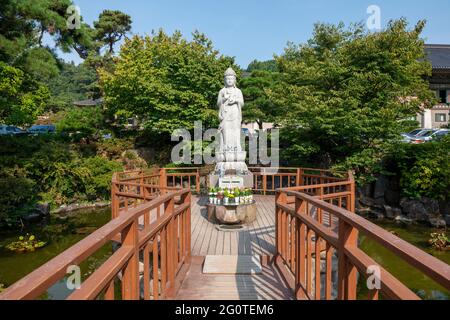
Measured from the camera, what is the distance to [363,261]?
1.77 metres

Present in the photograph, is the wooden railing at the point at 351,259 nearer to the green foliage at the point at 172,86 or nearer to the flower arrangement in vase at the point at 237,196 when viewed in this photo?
the flower arrangement in vase at the point at 237,196

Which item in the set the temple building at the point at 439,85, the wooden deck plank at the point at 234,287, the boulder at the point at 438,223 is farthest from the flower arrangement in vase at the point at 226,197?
the temple building at the point at 439,85

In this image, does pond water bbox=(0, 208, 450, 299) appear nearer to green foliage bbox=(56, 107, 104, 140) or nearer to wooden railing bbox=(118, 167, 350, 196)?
wooden railing bbox=(118, 167, 350, 196)

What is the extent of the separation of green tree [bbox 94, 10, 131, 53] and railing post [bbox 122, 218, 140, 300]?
2750 centimetres

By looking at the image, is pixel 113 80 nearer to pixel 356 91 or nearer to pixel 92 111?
pixel 92 111

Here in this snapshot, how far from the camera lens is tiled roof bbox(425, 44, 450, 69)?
2019cm

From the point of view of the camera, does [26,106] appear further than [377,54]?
Yes

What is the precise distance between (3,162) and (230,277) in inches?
461

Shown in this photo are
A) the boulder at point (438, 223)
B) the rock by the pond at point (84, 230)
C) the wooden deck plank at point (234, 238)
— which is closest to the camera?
the wooden deck plank at point (234, 238)

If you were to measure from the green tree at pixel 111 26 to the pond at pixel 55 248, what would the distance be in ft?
60.6

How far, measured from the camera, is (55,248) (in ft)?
29.7

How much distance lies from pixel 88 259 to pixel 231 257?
544 cm

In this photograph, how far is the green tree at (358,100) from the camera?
1076 centimetres
